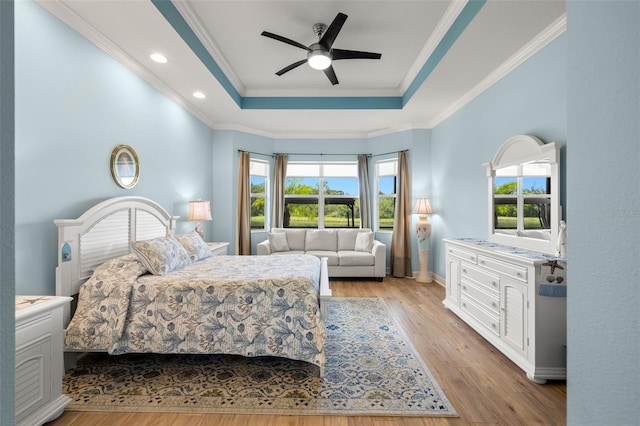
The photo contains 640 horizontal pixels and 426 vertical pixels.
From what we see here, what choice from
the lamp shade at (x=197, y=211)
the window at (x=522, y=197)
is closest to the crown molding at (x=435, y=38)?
the window at (x=522, y=197)

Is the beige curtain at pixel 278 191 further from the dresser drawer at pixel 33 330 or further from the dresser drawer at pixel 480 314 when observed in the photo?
the dresser drawer at pixel 33 330

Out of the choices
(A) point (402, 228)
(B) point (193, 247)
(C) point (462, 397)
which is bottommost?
(C) point (462, 397)

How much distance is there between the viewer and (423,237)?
16.5 feet

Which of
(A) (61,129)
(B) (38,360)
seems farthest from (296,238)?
(B) (38,360)

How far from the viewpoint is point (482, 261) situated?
2854 millimetres

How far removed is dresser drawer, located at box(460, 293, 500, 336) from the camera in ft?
8.52

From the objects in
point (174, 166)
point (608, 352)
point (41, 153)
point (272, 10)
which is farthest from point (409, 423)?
point (174, 166)

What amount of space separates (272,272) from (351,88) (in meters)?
3.27

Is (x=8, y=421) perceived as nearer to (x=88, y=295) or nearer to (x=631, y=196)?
(x=631, y=196)

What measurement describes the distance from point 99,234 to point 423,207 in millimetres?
4460

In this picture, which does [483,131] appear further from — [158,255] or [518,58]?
[158,255]

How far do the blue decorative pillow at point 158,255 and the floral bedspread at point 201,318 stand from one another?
23 cm

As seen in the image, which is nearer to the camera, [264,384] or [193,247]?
[264,384]

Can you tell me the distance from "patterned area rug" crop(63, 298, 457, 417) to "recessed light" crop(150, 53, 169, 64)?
2869 millimetres
